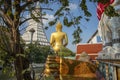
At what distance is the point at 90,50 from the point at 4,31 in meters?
12.9

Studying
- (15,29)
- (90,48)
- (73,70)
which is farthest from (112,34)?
(90,48)

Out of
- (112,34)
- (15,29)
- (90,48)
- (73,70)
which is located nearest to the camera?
(15,29)

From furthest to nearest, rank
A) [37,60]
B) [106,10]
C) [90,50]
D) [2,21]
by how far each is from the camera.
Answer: [90,50], [37,60], [2,21], [106,10]

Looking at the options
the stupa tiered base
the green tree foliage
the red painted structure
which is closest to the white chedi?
the stupa tiered base

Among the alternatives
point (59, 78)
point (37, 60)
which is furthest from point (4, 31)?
point (59, 78)

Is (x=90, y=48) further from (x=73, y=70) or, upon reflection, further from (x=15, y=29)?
(x=15, y=29)

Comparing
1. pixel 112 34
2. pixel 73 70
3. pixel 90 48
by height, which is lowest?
pixel 73 70

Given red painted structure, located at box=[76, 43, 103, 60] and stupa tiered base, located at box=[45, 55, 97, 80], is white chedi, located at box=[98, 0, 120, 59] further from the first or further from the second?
red painted structure, located at box=[76, 43, 103, 60]

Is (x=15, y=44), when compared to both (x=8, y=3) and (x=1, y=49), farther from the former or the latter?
(x=8, y=3)

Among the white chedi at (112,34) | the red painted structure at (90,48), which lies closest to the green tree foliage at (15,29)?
the white chedi at (112,34)

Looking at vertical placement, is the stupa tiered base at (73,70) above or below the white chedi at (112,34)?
below

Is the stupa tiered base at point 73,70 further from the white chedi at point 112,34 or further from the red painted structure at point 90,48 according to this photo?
the red painted structure at point 90,48

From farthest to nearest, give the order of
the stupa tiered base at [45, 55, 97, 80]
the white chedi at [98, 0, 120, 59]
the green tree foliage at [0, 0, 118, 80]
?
the stupa tiered base at [45, 55, 97, 80]
the white chedi at [98, 0, 120, 59]
the green tree foliage at [0, 0, 118, 80]

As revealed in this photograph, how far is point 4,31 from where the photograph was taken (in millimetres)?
2898
